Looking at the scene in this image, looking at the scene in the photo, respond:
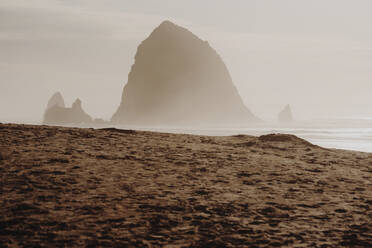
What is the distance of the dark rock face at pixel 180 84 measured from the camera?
16662 cm

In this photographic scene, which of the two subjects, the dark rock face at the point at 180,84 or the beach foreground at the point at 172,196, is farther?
the dark rock face at the point at 180,84

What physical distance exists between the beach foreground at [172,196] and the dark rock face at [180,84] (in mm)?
157004

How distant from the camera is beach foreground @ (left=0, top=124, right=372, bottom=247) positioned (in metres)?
2.86

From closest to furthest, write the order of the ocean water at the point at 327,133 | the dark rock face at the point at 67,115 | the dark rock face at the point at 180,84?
the ocean water at the point at 327,133
the dark rock face at the point at 180,84
the dark rock face at the point at 67,115

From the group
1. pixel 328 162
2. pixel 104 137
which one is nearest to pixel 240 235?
pixel 328 162

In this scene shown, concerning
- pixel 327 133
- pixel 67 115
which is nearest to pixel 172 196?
pixel 327 133

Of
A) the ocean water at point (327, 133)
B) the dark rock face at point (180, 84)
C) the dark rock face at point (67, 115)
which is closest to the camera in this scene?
the ocean water at point (327, 133)

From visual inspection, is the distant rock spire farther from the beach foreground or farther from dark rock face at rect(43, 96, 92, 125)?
the beach foreground

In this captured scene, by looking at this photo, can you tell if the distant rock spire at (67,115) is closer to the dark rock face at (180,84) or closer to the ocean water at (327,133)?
the dark rock face at (180,84)

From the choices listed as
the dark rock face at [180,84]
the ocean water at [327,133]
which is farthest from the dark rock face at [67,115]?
the ocean water at [327,133]

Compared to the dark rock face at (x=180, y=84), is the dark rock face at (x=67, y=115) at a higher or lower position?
lower

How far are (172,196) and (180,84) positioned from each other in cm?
17184

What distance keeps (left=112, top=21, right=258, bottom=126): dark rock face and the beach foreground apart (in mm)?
157004

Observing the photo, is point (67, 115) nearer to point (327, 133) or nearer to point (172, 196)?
point (327, 133)
